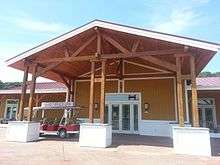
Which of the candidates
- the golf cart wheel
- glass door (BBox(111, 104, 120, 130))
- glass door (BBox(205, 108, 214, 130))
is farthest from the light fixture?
the golf cart wheel

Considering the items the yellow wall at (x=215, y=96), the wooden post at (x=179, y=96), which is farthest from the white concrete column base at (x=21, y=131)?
the yellow wall at (x=215, y=96)

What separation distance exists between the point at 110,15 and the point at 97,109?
6636 mm

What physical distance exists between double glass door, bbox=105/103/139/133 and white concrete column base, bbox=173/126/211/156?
6.30m

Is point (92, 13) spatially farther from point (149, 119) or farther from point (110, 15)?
point (149, 119)

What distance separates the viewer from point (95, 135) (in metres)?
9.06

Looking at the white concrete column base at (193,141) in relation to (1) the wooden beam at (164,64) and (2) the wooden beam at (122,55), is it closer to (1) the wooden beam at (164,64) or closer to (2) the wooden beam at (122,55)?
(1) the wooden beam at (164,64)

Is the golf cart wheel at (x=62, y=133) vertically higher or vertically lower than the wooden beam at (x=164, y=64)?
lower

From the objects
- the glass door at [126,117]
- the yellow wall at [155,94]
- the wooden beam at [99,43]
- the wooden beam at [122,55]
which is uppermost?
the wooden beam at [99,43]

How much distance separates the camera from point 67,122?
1241cm

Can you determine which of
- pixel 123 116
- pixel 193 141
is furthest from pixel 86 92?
pixel 193 141

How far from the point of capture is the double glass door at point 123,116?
14.5 m

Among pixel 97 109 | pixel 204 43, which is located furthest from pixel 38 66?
pixel 204 43

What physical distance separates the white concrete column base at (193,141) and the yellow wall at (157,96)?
561 cm

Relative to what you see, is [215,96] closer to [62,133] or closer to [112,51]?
[112,51]
